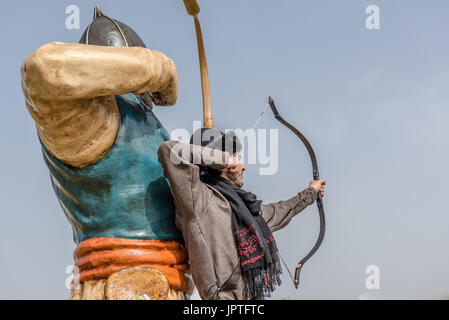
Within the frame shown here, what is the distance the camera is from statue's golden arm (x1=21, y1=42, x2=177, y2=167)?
6.11ft

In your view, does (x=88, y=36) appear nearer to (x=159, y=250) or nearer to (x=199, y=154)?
(x=199, y=154)

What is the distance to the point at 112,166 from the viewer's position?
2.24 meters

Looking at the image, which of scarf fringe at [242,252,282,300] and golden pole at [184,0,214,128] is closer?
scarf fringe at [242,252,282,300]

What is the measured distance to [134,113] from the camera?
2367 mm

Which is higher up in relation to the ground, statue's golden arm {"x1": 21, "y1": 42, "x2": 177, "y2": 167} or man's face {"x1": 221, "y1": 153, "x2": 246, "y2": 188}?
statue's golden arm {"x1": 21, "y1": 42, "x2": 177, "y2": 167}

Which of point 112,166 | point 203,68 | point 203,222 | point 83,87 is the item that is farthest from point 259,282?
point 203,68

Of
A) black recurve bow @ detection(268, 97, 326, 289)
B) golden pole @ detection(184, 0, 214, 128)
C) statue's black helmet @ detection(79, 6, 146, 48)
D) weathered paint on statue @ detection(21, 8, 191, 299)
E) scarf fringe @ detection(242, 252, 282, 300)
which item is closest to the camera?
weathered paint on statue @ detection(21, 8, 191, 299)

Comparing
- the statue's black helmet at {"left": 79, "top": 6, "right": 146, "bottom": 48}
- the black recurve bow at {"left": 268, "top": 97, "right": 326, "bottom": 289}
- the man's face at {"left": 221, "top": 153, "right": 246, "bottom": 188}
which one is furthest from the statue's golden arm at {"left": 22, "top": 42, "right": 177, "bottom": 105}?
the black recurve bow at {"left": 268, "top": 97, "right": 326, "bottom": 289}

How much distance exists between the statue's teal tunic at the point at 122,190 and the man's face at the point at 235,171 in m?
0.41

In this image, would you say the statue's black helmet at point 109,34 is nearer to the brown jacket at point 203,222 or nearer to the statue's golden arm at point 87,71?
the statue's golden arm at point 87,71

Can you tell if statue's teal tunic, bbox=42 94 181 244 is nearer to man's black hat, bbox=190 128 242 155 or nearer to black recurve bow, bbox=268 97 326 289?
man's black hat, bbox=190 128 242 155

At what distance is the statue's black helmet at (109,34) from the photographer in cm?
252

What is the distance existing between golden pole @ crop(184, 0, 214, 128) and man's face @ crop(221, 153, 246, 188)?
24 centimetres
